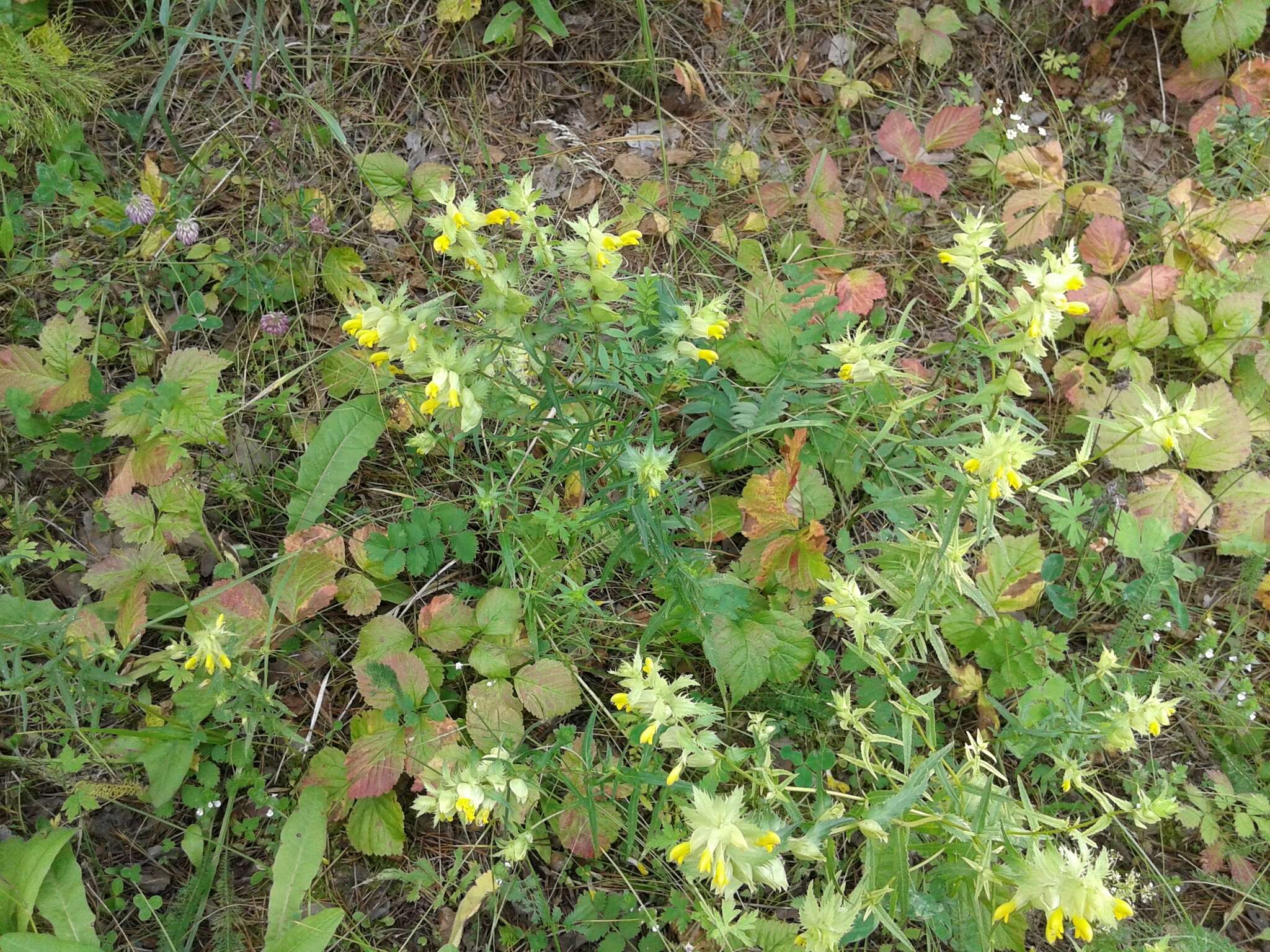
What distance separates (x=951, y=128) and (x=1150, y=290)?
0.79 metres

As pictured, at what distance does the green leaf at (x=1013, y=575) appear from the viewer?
236 centimetres

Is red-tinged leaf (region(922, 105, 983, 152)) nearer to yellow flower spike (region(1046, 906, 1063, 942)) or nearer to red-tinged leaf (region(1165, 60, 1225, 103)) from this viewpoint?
red-tinged leaf (region(1165, 60, 1225, 103))

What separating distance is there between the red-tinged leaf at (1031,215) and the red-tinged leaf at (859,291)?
0.47 m

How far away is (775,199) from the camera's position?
2.79 metres

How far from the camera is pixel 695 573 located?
194 cm

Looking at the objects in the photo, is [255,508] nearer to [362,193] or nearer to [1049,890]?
[362,193]

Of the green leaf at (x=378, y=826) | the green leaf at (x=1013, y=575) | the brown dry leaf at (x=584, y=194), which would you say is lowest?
the green leaf at (x=378, y=826)

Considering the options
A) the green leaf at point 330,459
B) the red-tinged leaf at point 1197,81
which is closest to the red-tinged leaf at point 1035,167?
the red-tinged leaf at point 1197,81

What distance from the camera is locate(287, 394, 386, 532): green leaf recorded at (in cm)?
238

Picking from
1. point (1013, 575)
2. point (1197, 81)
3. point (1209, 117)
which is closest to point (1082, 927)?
point (1013, 575)

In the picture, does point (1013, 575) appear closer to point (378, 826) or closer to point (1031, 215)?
point (1031, 215)

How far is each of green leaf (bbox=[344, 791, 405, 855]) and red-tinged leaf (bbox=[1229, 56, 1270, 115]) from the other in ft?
11.4

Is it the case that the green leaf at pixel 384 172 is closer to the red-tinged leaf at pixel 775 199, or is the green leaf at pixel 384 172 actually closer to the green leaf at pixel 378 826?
the red-tinged leaf at pixel 775 199

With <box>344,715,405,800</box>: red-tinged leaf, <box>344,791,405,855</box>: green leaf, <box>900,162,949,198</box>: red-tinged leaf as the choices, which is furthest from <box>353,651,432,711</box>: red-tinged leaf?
<box>900,162,949,198</box>: red-tinged leaf
